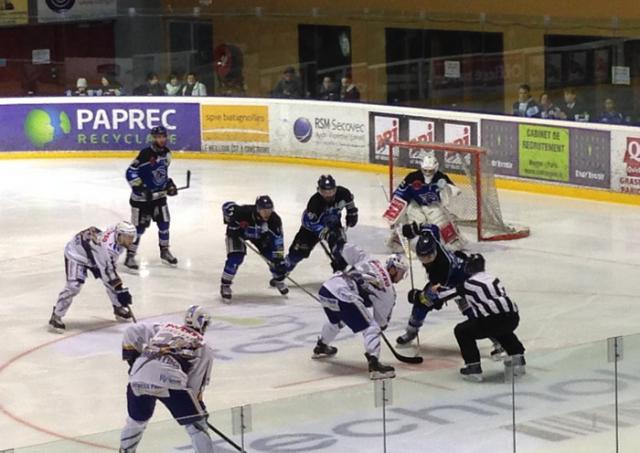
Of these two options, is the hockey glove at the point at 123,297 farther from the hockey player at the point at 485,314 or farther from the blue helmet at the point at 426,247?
the hockey player at the point at 485,314

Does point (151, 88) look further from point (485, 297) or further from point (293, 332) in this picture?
A: point (485, 297)

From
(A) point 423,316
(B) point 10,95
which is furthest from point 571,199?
(B) point 10,95

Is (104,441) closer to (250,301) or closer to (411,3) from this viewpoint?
(250,301)

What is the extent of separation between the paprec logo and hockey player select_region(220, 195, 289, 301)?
795 cm

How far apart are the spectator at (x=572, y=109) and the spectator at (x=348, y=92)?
12.1 feet

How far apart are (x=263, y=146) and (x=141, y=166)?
7156mm

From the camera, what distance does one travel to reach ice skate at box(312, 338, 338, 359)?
11711 millimetres

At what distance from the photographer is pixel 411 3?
24.8m

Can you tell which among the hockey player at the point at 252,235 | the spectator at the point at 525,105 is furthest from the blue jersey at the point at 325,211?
the spectator at the point at 525,105

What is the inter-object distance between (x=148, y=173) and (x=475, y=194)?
3.69 metres

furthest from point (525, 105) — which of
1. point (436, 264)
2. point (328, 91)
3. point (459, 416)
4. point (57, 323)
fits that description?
point (459, 416)

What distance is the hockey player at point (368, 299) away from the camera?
10883mm

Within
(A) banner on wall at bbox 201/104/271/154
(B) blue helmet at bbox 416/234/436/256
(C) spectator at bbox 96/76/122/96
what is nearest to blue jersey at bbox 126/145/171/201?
(B) blue helmet at bbox 416/234/436/256

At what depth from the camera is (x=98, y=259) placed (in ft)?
41.0
